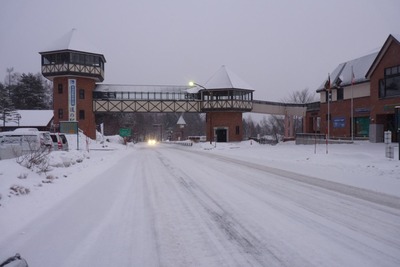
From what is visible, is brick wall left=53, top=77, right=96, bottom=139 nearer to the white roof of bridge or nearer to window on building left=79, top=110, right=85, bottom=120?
window on building left=79, top=110, right=85, bottom=120

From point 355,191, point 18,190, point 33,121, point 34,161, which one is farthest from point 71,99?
point 355,191

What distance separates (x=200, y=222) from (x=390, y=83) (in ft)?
104

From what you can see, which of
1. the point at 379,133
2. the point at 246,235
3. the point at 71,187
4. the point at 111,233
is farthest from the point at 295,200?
the point at 379,133

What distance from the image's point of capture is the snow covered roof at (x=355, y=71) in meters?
40.0

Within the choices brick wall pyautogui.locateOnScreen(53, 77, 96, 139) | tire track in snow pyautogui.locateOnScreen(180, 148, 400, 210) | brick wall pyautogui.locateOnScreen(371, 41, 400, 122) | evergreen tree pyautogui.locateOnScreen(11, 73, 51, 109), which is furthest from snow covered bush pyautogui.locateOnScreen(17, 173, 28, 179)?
evergreen tree pyautogui.locateOnScreen(11, 73, 51, 109)

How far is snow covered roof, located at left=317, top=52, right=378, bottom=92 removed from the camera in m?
40.0

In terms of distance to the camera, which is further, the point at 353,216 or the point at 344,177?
the point at 344,177

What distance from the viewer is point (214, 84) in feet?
167

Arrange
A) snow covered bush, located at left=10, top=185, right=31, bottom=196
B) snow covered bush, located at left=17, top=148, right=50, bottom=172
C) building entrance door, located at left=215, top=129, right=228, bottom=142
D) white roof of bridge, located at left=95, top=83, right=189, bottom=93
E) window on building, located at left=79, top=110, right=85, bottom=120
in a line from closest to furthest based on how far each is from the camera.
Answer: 1. snow covered bush, located at left=10, top=185, right=31, bottom=196
2. snow covered bush, located at left=17, top=148, right=50, bottom=172
3. window on building, located at left=79, top=110, right=85, bottom=120
4. white roof of bridge, located at left=95, top=83, right=189, bottom=93
5. building entrance door, located at left=215, top=129, right=228, bottom=142

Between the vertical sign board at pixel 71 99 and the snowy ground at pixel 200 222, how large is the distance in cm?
3839

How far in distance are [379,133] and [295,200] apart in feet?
95.0

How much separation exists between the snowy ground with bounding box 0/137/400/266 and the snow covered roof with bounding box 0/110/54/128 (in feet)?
164

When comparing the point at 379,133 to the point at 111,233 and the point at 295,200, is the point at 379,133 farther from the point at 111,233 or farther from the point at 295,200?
the point at 111,233

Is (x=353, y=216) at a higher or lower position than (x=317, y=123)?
lower
